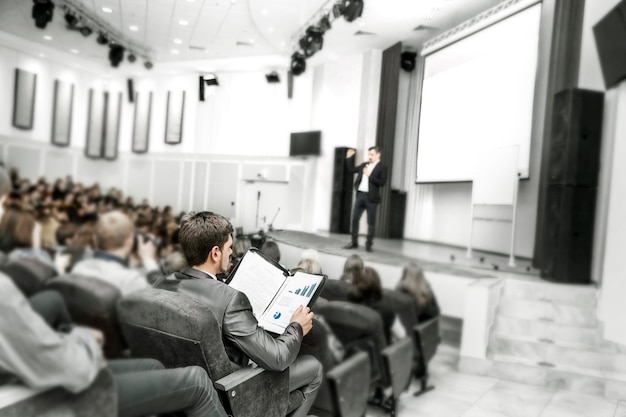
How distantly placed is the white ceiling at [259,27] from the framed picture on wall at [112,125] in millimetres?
114

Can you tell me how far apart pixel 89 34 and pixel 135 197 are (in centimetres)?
46

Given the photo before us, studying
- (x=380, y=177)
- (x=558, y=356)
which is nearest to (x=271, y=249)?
(x=380, y=177)

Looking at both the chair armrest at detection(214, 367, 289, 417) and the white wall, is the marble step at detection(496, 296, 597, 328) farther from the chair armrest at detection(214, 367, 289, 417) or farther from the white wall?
the chair armrest at detection(214, 367, 289, 417)

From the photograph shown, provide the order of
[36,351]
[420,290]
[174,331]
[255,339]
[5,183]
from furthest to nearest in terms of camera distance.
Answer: [255,339], [174,331], [420,290], [36,351], [5,183]

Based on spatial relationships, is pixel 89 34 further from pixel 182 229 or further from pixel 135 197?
pixel 182 229

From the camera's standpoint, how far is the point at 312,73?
1.55 m

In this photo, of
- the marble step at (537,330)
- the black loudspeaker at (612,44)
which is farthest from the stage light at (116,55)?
the black loudspeaker at (612,44)

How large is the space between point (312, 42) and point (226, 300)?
0.97m

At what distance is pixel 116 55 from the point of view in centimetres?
133

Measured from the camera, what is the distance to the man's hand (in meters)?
1.75

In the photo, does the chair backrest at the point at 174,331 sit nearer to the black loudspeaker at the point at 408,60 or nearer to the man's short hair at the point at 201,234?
the man's short hair at the point at 201,234

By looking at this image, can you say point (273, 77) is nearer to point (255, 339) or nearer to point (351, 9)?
point (351, 9)

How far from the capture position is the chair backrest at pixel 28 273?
1141 millimetres

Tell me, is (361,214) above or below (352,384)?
above
